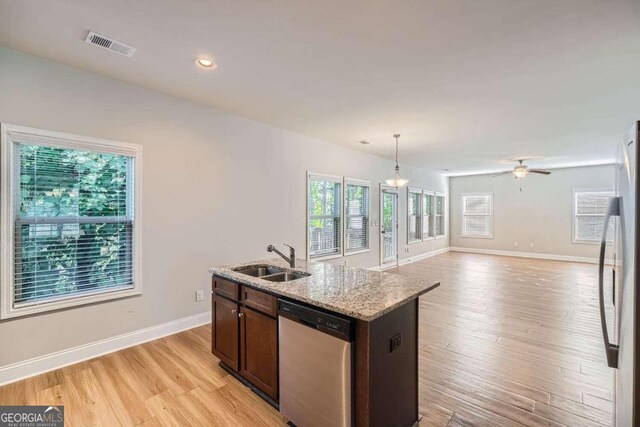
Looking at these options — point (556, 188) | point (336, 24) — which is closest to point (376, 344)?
point (336, 24)

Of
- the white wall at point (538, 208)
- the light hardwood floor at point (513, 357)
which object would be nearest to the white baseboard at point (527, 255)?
the white wall at point (538, 208)

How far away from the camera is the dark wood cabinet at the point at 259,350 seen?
6.75ft

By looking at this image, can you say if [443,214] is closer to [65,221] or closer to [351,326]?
[351,326]

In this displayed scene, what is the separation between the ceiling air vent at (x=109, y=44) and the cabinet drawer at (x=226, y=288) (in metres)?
2.11

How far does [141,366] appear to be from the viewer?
8.84 feet

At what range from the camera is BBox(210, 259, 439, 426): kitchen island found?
157 cm

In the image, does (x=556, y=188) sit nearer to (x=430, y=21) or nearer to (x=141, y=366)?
(x=430, y=21)

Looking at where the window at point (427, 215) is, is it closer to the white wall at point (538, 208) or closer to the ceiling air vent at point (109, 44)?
the white wall at point (538, 208)

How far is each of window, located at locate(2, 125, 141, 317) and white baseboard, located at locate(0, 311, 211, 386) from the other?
445 mm

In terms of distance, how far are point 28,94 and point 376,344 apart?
3519 millimetres

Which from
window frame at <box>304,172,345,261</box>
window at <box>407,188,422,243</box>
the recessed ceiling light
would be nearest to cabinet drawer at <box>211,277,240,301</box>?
the recessed ceiling light

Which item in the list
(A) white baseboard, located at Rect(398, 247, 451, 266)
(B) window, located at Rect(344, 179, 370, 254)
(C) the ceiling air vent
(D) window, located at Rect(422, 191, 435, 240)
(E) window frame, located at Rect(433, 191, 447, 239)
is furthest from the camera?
(E) window frame, located at Rect(433, 191, 447, 239)

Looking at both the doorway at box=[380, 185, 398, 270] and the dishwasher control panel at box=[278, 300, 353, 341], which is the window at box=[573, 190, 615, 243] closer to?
the doorway at box=[380, 185, 398, 270]

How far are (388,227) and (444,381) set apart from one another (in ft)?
16.4
